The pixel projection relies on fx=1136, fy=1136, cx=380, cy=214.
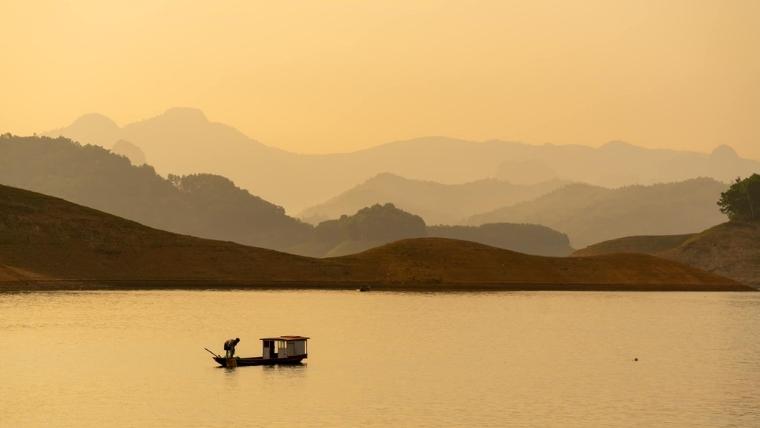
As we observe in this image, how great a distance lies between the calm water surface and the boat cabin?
178 centimetres

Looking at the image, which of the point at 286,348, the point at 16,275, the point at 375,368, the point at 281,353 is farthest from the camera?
the point at 16,275

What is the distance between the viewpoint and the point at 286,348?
84750 millimetres

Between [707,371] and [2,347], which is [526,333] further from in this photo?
[2,347]

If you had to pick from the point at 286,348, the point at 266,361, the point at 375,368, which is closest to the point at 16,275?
the point at 286,348

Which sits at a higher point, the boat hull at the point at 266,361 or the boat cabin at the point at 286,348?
the boat cabin at the point at 286,348

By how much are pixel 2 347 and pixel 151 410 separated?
108ft

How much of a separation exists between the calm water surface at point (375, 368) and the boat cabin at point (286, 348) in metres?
1.78

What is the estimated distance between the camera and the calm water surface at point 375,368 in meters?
61.6

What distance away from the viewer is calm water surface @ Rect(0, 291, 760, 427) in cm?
6159

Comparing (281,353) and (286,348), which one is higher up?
(286,348)

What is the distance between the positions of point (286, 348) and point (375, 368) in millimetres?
7049

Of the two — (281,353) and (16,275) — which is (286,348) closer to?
(281,353)

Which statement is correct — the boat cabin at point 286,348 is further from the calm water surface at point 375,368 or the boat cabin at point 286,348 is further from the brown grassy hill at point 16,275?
the brown grassy hill at point 16,275

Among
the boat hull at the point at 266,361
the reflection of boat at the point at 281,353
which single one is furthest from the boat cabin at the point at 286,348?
the boat hull at the point at 266,361
